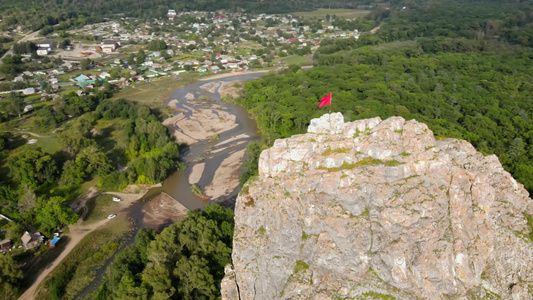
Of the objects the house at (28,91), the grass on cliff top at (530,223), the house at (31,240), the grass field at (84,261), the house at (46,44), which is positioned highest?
the grass on cliff top at (530,223)

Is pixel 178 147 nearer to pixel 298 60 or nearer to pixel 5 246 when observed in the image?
pixel 5 246

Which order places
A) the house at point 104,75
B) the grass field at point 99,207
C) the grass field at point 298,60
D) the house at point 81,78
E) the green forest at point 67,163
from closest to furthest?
the green forest at point 67,163, the grass field at point 99,207, the house at point 81,78, the house at point 104,75, the grass field at point 298,60

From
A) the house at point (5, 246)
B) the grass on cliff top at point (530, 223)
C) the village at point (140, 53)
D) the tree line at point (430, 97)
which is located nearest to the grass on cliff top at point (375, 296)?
the grass on cliff top at point (530, 223)

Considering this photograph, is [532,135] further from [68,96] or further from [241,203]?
[68,96]

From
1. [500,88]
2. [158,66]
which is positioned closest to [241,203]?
[500,88]

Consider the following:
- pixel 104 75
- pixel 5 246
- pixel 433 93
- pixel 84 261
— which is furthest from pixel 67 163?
pixel 433 93

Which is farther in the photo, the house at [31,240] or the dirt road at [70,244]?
the house at [31,240]

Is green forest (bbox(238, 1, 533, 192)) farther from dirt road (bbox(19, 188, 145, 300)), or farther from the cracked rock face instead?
the cracked rock face

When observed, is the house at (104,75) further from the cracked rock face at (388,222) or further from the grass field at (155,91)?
the cracked rock face at (388,222)
